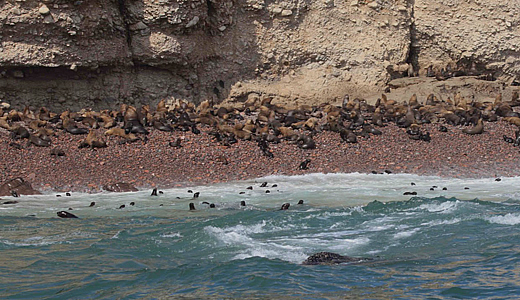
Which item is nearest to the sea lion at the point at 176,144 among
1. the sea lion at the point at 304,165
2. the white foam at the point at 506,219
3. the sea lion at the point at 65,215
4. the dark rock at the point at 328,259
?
the sea lion at the point at 304,165

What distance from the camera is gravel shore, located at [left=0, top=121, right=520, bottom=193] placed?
14.4 meters

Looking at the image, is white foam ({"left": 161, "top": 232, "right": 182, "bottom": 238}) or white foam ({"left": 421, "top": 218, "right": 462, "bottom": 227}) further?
white foam ({"left": 421, "top": 218, "right": 462, "bottom": 227})

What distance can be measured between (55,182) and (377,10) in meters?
13.0

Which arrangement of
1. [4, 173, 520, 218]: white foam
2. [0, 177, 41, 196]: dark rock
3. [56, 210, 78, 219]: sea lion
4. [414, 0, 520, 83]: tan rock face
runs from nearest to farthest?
[56, 210, 78, 219]: sea lion, [4, 173, 520, 218]: white foam, [0, 177, 41, 196]: dark rock, [414, 0, 520, 83]: tan rock face

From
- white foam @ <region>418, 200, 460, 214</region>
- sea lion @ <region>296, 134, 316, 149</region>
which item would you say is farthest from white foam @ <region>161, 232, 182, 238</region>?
sea lion @ <region>296, 134, 316, 149</region>

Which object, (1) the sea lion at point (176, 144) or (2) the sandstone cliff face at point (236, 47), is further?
(2) the sandstone cliff face at point (236, 47)

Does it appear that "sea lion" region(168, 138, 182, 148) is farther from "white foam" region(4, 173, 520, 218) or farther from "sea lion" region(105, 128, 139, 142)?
"white foam" region(4, 173, 520, 218)

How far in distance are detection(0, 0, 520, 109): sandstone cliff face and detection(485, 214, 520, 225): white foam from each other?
1208cm

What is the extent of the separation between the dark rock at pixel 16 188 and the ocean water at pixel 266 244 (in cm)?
49

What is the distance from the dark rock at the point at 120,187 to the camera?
13820 millimetres

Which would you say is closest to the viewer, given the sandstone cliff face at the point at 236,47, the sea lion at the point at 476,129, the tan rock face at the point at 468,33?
the sea lion at the point at 476,129

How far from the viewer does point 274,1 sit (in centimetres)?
2136

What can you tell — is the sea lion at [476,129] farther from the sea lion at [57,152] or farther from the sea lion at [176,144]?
the sea lion at [57,152]

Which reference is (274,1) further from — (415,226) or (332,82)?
(415,226)
